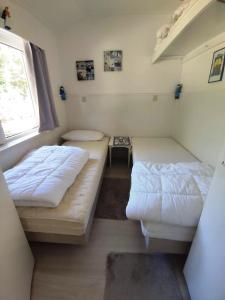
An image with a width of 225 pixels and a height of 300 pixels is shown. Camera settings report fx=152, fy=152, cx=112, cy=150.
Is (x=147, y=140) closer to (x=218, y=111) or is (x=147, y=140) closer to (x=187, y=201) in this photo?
(x=218, y=111)

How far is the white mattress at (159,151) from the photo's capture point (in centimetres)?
196

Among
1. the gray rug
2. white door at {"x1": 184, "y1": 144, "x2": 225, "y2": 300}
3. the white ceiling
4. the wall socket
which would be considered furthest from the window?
white door at {"x1": 184, "y1": 144, "x2": 225, "y2": 300}

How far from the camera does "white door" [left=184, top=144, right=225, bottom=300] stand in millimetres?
754

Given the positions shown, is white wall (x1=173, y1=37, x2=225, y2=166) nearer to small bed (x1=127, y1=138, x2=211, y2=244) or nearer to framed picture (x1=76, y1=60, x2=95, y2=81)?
small bed (x1=127, y1=138, x2=211, y2=244)

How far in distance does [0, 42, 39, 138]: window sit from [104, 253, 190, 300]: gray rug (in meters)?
1.78

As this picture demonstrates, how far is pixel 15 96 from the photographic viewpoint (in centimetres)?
193

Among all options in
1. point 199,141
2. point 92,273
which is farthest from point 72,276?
point 199,141

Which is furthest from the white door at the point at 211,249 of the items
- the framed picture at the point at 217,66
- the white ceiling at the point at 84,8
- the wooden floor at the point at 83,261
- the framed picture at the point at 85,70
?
the framed picture at the point at 85,70

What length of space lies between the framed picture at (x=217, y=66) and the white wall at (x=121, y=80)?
1.05 metres

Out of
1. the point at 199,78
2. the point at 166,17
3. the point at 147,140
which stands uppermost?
the point at 166,17

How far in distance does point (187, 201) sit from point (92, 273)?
896mm

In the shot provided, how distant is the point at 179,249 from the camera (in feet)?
3.75

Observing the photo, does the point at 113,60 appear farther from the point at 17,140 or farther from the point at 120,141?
the point at 17,140

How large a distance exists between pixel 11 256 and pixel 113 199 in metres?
1.20
